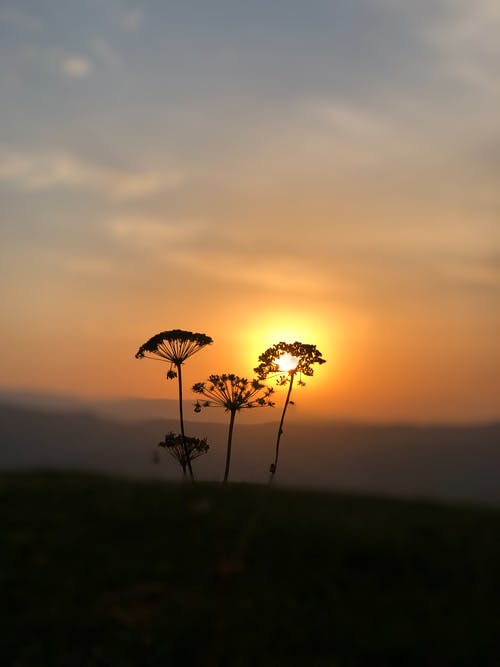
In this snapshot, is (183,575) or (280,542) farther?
(280,542)

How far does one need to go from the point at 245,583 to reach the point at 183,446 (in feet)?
106

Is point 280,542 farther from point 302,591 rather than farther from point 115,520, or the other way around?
point 115,520

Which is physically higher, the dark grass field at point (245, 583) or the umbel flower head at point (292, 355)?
the umbel flower head at point (292, 355)

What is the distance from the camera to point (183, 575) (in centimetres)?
1659

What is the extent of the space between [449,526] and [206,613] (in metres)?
7.36

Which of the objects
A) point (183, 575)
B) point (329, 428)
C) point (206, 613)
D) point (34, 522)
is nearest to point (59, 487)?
point (34, 522)

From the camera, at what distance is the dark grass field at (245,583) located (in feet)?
46.3

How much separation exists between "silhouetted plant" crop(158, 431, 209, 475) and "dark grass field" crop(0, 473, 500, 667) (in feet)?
88.6

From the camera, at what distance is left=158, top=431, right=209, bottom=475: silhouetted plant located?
4847 centimetres

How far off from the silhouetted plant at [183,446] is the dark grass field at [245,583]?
27.0 metres

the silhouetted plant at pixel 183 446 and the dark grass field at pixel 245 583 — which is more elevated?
the silhouetted plant at pixel 183 446

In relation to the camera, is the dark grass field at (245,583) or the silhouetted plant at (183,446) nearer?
the dark grass field at (245,583)

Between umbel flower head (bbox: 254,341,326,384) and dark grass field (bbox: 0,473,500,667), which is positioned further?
umbel flower head (bbox: 254,341,326,384)

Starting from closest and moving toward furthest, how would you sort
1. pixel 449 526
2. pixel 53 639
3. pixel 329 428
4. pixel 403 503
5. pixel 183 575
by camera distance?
1. pixel 53 639
2. pixel 183 575
3. pixel 449 526
4. pixel 403 503
5. pixel 329 428
